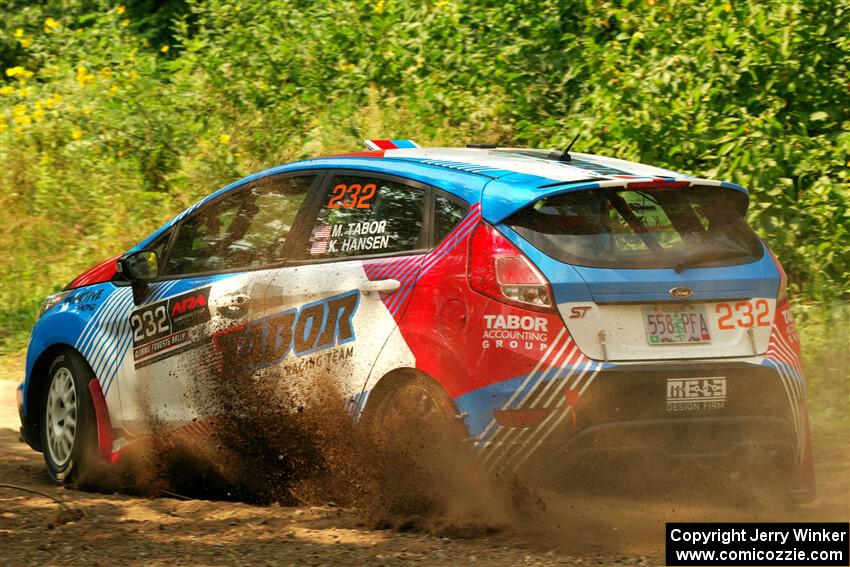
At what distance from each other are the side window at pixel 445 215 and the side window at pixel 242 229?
97cm

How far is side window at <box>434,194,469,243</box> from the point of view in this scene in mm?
5117

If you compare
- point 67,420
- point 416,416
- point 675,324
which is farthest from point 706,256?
point 67,420

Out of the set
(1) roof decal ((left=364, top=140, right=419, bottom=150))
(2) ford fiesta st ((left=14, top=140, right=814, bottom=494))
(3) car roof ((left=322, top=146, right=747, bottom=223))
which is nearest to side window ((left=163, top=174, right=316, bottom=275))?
(2) ford fiesta st ((left=14, top=140, right=814, bottom=494))

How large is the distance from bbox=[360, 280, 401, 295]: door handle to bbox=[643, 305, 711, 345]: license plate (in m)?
1.08

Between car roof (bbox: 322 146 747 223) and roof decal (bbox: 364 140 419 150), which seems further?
roof decal (bbox: 364 140 419 150)

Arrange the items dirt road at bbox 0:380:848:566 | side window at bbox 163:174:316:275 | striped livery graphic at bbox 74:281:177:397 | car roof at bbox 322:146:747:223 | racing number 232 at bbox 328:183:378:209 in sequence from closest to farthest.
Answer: dirt road at bbox 0:380:848:566
car roof at bbox 322:146:747:223
racing number 232 at bbox 328:183:378:209
side window at bbox 163:174:316:275
striped livery graphic at bbox 74:281:177:397

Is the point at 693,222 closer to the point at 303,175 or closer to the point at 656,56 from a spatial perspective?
the point at 303,175

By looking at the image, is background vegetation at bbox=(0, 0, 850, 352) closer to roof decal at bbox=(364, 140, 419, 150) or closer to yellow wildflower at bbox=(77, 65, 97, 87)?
yellow wildflower at bbox=(77, 65, 97, 87)

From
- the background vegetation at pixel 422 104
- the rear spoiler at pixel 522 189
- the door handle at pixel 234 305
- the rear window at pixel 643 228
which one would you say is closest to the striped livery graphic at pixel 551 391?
the rear window at pixel 643 228

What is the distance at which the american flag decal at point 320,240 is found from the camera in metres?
5.66

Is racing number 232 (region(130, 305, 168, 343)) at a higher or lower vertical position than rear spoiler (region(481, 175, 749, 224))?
lower

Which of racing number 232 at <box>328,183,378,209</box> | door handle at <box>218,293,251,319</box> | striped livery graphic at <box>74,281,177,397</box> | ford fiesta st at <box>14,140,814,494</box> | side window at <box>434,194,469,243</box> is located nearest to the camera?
ford fiesta st at <box>14,140,814,494</box>

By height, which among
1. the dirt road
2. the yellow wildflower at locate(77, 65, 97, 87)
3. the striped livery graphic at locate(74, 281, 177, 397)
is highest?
the yellow wildflower at locate(77, 65, 97, 87)

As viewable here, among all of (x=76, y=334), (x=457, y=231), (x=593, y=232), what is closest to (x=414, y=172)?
(x=457, y=231)
